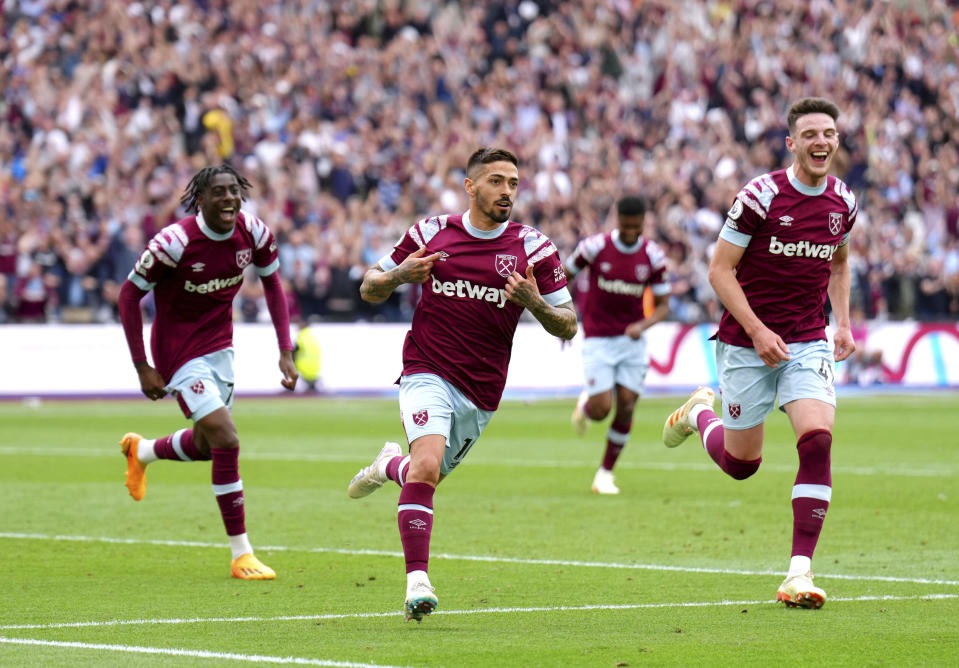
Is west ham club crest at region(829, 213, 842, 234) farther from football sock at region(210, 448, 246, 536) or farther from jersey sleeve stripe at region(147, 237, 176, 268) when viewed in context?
jersey sleeve stripe at region(147, 237, 176, 268)

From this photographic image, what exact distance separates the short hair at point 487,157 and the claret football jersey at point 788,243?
4.33ft

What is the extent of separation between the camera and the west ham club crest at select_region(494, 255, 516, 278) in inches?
332

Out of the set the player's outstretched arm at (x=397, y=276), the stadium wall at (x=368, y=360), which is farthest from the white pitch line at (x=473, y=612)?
the stadium wall at (x=368, y=360)

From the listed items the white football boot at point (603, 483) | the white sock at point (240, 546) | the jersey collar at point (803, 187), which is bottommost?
the white football boot at point (603, 483)

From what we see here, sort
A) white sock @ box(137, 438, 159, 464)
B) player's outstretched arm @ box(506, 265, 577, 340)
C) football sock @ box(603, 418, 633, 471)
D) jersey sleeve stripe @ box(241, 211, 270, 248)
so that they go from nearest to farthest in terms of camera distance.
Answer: player's outstretched arm @ box(506, 265, 577, 340)
jersey sleeve stripe @ box(241, 211, 270, 248)
white sock @ box(137, 438, 159, 464)
football sock @ box(603, 418, 633, 471)

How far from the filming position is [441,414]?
826 cm

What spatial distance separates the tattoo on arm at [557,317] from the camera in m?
8.10

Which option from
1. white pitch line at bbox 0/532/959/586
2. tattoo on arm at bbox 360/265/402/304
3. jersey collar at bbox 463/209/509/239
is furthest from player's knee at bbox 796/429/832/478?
tattoo on arm at bbox 360/265/402/304

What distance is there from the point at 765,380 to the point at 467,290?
182 centimetres

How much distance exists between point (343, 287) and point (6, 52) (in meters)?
7.51

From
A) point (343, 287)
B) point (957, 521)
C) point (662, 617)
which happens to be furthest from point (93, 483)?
point (343, 287)

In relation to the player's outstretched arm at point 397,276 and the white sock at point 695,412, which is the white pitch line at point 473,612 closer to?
the player's outstretched arm at point 397,276

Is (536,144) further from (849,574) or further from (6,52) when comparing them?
(849,574)

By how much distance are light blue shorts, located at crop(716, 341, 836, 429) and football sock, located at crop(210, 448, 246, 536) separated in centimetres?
308
